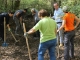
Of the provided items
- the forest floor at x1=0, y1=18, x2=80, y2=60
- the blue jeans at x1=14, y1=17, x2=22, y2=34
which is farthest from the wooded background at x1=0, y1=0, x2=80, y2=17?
the blue jeans at x1=14, y1=17, x2=22, y2=34

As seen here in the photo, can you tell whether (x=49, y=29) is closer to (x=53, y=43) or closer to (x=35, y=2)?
(x=53, y=43)

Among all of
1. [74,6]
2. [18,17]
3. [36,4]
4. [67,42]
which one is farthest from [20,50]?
[36,4]

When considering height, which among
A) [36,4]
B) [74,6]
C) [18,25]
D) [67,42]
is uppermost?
[74,6]

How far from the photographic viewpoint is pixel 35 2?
669 inches

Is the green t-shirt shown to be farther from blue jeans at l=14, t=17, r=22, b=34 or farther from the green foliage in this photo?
the green foliage

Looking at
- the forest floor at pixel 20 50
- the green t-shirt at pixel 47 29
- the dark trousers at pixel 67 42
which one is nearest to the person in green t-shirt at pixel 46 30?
the green t-shirt at pixel 47 29

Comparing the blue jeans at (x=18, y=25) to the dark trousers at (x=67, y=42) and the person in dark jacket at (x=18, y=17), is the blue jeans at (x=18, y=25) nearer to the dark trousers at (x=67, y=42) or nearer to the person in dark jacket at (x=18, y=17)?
the person in dark jacket at (x=18, y=17)

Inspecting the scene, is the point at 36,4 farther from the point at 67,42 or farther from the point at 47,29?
the point at 47,29

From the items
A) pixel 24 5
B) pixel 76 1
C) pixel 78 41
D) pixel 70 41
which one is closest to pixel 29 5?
pixel 24 5

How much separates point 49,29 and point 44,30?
135 mm

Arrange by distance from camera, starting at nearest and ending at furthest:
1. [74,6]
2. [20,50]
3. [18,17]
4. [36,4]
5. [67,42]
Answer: [67,42] < [20,50] < [18,17] < [74,6] < [36,4]

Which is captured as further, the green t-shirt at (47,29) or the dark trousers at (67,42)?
the dark trousers at (67,42)

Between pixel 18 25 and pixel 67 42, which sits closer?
pixel 67 42

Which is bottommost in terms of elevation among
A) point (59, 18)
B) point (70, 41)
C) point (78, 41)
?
point (78, 41)
